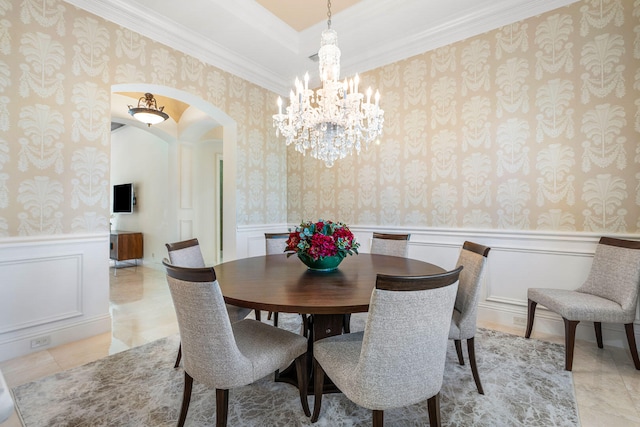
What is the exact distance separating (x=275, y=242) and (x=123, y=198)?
5.33 metres

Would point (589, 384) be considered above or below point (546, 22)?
below

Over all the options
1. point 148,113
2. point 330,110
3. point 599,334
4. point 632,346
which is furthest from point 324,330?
point 148,113

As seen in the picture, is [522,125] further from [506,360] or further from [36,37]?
[36,37]

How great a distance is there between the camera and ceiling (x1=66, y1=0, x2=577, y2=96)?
2791mm

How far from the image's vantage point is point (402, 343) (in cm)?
111

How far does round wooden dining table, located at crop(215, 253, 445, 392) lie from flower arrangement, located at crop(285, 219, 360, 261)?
139 millimetres

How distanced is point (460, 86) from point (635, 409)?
9.44 ft

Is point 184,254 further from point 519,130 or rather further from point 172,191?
point 172,191

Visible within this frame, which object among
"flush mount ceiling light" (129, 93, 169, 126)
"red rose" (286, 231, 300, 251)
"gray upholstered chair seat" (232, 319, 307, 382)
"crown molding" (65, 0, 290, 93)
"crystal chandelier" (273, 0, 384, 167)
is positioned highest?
"crown molding" (65, 0, 290, 93)

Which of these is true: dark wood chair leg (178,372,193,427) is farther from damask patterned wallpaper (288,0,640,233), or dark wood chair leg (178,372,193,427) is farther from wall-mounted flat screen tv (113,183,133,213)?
wall-mounted flat screen tv (113,183,133,213)

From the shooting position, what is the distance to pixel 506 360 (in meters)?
2.19

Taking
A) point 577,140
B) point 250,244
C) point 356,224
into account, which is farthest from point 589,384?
point 250,244

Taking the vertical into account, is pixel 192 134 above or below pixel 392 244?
above

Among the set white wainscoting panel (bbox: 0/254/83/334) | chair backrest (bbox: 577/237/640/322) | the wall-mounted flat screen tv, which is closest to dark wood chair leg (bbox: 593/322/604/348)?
chair backrest (bbox: 577/237/640/322)
